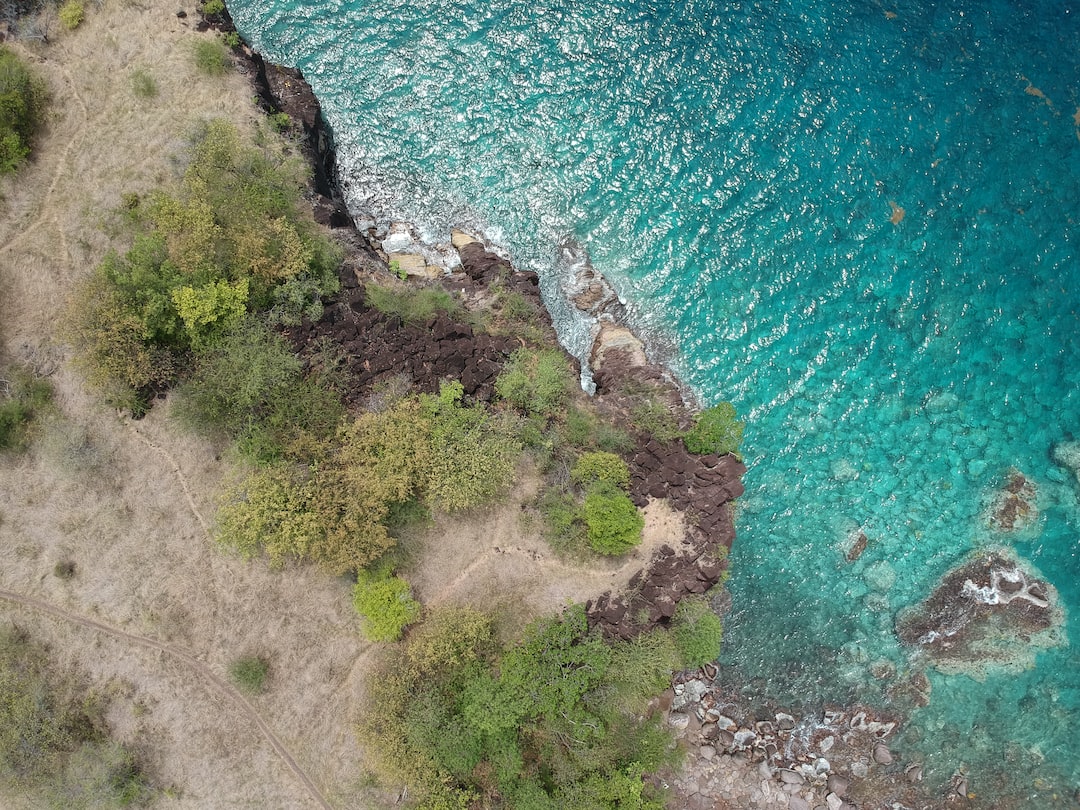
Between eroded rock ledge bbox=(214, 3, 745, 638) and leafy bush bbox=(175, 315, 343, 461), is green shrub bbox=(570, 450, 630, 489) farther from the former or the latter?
leafy bush bbox=(175, 315, 343, 461)

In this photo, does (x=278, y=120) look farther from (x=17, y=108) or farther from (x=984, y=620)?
(x=984, y=620)

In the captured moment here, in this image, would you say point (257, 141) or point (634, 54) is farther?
point (634, 54)

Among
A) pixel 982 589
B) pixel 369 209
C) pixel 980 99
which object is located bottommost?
pixel 982 589

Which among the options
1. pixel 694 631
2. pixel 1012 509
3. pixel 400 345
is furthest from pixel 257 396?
pixel 1012 509

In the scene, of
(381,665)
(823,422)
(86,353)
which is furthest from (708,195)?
(86,353)

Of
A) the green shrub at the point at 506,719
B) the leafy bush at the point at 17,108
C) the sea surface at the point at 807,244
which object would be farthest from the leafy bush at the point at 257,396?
the leafy bush at the point at 17,108

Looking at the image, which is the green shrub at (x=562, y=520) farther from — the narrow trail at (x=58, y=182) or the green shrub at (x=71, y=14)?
the green shrub at (x=71, y=14)

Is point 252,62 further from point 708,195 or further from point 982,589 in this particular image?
point 982,589
